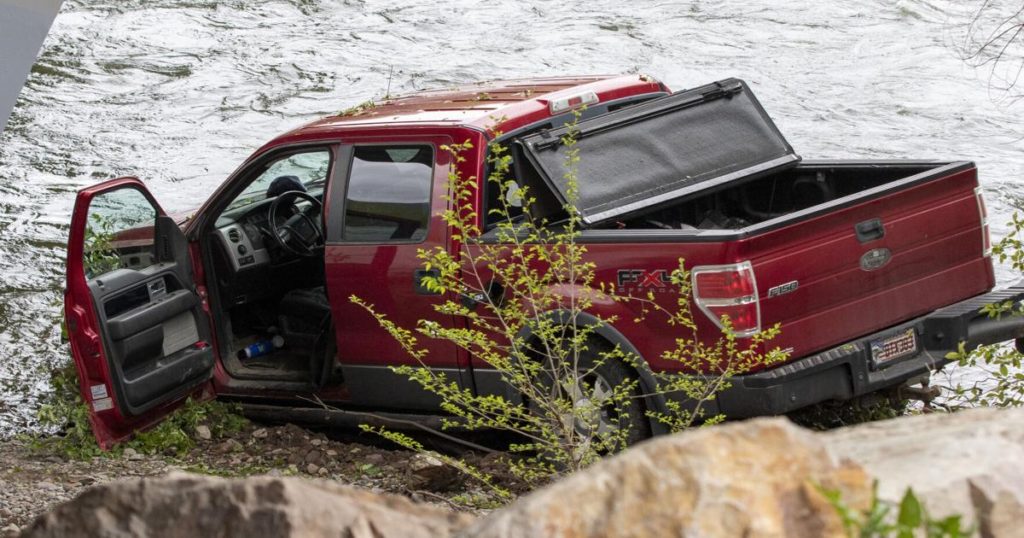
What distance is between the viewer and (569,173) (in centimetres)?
565

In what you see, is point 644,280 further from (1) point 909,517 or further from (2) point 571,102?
(1) point 909,517

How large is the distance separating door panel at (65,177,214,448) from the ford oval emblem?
3.34 m

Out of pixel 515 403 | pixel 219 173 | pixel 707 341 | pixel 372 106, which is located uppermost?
pixel 372 106

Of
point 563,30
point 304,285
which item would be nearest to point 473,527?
point 304,285

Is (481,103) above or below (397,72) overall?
above

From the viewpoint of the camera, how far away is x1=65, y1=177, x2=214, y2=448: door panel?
6426mm

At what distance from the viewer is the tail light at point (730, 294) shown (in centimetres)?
543

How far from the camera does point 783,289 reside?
18.1 ft

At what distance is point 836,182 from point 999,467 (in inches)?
155

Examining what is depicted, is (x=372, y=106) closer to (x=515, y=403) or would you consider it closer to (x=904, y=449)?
(x=515, y=403)

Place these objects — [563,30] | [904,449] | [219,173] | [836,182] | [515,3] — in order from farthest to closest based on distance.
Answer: [515,3], [563,30], [219,173], [836,182], [904,449]

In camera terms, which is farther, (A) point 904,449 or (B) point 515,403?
(B) point 515,403

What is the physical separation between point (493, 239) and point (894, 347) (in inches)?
70.8

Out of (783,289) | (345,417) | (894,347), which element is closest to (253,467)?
(345,417)
